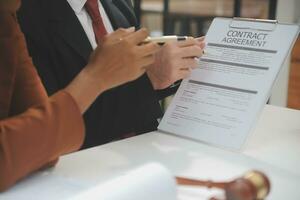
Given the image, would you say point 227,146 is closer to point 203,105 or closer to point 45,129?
point 203,105

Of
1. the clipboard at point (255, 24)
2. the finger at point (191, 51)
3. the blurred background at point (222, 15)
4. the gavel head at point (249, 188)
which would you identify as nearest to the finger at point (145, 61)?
the finger at point (191, 51)

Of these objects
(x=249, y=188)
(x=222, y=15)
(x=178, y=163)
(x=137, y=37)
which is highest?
(x=137, y=37)

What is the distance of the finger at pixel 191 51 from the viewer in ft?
3.58

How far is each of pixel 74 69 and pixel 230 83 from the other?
445 mm

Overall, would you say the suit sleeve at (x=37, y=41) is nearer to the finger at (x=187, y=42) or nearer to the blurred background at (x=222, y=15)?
the finger at (x=187, y=42)

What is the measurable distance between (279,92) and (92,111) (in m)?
2.41

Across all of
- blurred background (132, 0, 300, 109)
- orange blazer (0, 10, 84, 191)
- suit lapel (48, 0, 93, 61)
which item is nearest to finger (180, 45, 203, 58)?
suit lapel (48, 0, 93, 61)

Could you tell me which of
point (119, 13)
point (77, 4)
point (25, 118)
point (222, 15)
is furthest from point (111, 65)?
Result: point (222, 15)

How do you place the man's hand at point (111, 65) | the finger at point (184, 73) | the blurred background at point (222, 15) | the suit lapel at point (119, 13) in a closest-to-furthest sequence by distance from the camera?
1. the man's hand at point (111, 65)
2. the finger at point (184, 73)
3. the suit lapel at point (119, 13)
4. the blurred background at point (222, 15)

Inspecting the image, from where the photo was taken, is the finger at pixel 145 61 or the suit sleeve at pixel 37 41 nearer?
the finger at pixel 145 61

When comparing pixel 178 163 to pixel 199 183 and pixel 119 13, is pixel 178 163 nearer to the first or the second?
pixel 199 183

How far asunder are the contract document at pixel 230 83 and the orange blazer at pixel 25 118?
35 centimetres

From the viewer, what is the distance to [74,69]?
123 centimetres

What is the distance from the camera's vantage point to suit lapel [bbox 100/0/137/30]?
1.38m
